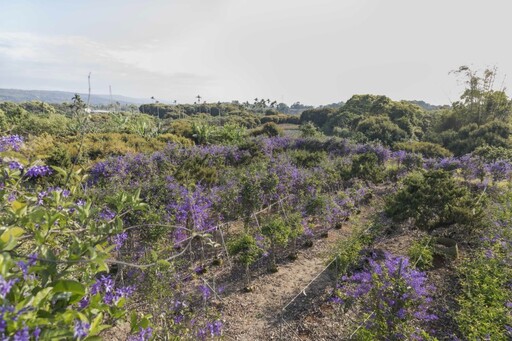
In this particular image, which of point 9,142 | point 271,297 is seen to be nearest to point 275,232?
point 271,297

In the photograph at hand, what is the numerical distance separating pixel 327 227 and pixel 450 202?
325cm

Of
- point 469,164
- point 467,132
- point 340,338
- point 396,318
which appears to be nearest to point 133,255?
point 340,338

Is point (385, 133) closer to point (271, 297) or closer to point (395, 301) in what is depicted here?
point (271, 297)

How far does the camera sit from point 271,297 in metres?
6.02

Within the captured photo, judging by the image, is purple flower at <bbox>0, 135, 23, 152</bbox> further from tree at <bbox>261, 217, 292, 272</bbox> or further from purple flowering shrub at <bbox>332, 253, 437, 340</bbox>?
tree at <bbox>261, 217, 292, 272</bbox>

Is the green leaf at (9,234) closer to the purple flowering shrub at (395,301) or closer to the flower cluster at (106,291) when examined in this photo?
the flower cluster at (106,291)

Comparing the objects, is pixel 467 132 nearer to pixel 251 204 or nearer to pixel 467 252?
pixel 467 252

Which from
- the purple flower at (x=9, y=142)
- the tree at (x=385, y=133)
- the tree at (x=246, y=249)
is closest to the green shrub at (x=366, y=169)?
the tree at (x=246, y=249)

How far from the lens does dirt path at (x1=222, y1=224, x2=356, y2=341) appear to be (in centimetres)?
511

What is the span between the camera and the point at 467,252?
720 cm

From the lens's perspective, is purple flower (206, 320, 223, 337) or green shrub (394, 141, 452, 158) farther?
green shrub (394, 141, 452, 158)

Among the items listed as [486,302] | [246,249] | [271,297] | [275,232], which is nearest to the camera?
[486,302]

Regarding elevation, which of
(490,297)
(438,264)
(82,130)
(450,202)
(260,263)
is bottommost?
(260,263)

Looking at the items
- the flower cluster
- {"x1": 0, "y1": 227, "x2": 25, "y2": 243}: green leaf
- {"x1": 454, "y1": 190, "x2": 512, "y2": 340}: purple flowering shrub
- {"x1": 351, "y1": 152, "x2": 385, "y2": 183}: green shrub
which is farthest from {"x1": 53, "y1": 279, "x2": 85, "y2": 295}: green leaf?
{"x1": 351, "y1": 152, "x2": 385, "y2": 183}: green shrub
